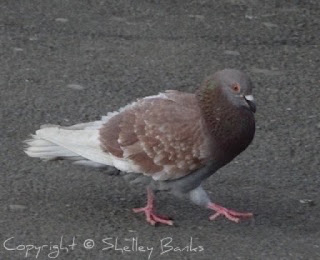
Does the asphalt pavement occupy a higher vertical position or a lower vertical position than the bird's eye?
lower

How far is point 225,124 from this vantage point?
5.48 m

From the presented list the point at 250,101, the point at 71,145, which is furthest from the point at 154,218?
the point at 250,101

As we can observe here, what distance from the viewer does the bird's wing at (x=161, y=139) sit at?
5.50 meters

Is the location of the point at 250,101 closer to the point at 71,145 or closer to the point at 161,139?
the point at 161,139

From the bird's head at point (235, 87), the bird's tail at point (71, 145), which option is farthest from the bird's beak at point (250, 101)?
the bird's tail at point (71, 145)

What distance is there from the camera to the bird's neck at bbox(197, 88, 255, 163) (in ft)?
18.0

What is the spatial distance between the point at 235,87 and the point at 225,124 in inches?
7.5

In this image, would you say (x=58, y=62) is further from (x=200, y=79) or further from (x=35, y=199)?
(x=35, y=199)

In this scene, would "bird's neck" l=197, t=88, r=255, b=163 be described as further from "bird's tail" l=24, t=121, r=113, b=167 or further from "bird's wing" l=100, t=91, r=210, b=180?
"bird's tail" l=24, t=121, r=113, b=167

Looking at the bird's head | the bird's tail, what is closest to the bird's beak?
the bird's head

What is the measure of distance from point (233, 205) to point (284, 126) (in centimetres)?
117

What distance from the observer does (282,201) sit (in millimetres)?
6020

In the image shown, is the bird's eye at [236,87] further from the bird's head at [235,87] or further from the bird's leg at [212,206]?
the bird's leg at [212,206]

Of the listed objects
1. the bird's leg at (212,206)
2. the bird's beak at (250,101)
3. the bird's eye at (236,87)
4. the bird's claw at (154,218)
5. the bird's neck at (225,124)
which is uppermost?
the bird's eye at (236,87)
